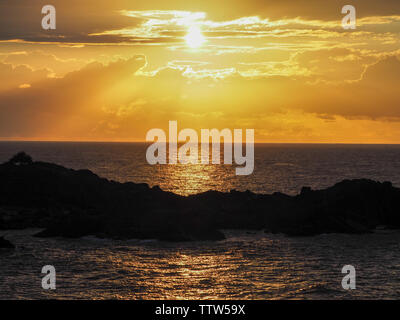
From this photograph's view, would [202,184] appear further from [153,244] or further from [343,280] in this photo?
[343,280]

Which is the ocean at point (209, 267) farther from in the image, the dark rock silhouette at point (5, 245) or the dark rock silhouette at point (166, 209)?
the dark rock silhouette at point (166, 209)

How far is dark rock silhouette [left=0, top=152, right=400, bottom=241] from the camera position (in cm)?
5784

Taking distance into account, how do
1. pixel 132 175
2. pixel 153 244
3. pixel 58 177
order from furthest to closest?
pixel 132 175 → pixel 58 177 → pixel 153 244

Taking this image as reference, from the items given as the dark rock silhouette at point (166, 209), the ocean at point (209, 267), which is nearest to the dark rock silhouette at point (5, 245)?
the ocean at point (209, 267)

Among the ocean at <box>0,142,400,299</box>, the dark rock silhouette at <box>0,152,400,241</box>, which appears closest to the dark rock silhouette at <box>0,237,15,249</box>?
the ocean at <box>0,142,400,299</box>

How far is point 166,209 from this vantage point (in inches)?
2443

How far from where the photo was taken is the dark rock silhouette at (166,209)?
57.8 meters

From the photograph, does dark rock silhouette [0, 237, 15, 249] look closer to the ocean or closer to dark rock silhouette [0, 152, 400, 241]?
the ocean

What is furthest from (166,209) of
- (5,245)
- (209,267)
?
(5,245)

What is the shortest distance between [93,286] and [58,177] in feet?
128

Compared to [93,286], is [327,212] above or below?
above

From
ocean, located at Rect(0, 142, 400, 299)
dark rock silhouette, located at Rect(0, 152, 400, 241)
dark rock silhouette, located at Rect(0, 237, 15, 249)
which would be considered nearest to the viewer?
ocean, located at Rect(0, 142, 400, 299)
